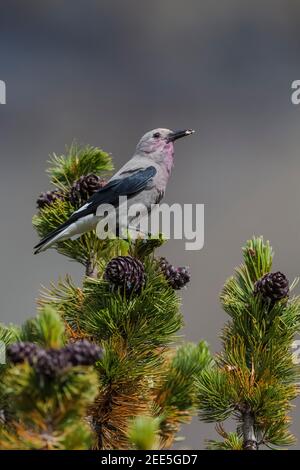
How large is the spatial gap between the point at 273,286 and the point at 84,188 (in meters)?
0.52

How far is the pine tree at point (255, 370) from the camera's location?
1286 mm

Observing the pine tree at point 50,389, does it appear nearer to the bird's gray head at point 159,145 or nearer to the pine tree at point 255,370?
the pine tree at point 255,370

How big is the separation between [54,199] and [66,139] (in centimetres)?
464

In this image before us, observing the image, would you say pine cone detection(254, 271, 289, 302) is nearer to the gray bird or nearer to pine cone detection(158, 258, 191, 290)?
pine cone detection(158, 258, 191, 290)

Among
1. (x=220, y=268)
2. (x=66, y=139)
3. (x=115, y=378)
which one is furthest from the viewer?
(x=66, y=139)

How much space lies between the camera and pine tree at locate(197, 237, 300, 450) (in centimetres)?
129

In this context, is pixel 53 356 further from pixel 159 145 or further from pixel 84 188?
pixel 159 145

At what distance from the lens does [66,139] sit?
631 centimetres

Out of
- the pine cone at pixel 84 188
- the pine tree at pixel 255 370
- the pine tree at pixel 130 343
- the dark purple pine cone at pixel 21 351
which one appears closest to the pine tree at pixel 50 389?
the dark purple pine cone at pixel 21 351

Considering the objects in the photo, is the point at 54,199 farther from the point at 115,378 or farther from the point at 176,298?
the point at 115,378

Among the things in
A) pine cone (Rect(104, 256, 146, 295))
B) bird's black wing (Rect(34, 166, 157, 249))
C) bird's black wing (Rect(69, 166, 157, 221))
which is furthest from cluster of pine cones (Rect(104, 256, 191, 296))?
bird's black wing (Rect(69, 166, 157, 221))

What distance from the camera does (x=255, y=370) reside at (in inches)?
51.8

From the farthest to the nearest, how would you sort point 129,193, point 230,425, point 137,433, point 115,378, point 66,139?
point 66,139 < point 230,425 < point 129,193 < point 115,378 < point 137,433
